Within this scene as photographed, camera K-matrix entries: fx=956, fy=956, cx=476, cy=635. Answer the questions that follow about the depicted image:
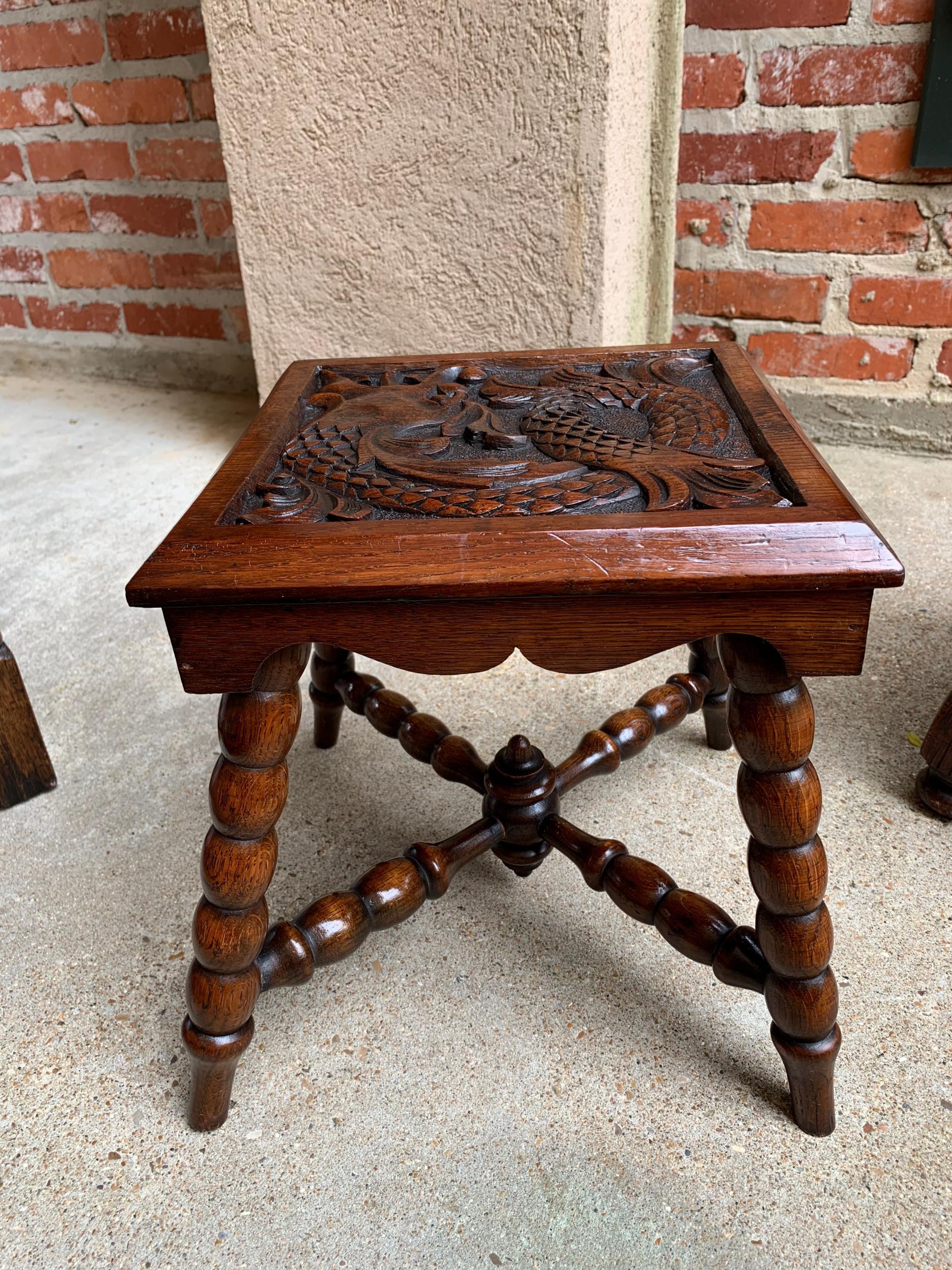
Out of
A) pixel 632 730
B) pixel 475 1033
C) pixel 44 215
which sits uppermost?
pixel 44 215

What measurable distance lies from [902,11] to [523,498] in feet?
4.69

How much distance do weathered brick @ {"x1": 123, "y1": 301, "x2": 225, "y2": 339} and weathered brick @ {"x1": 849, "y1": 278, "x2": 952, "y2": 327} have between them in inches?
58.6

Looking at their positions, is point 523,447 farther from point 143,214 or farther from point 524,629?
point 143,214

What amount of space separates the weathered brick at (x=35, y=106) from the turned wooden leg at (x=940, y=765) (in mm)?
2368

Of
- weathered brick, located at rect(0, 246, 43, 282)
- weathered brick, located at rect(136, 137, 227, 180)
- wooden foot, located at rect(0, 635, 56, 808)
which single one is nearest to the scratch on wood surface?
wooden foot, located at rect(0, 635, 56, 808)

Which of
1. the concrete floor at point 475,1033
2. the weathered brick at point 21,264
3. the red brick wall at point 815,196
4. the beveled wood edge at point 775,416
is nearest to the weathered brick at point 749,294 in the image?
the red brick wall at point 815,196

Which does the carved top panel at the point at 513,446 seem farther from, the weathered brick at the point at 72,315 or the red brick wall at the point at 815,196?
the weathered brick at the point at 72,315

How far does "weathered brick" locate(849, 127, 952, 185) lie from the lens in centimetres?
162

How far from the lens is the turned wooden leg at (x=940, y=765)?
1.00 m

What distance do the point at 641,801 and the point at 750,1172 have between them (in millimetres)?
429

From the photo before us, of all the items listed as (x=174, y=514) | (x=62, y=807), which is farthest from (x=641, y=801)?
(x=174, y=514)

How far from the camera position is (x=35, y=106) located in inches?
91.6

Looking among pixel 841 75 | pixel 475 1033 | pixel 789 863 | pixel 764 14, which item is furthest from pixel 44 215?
pixel 789 863

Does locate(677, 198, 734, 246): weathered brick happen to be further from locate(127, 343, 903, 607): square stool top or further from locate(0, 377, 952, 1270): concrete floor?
locate(127, 343, 903, 607): square stool top
